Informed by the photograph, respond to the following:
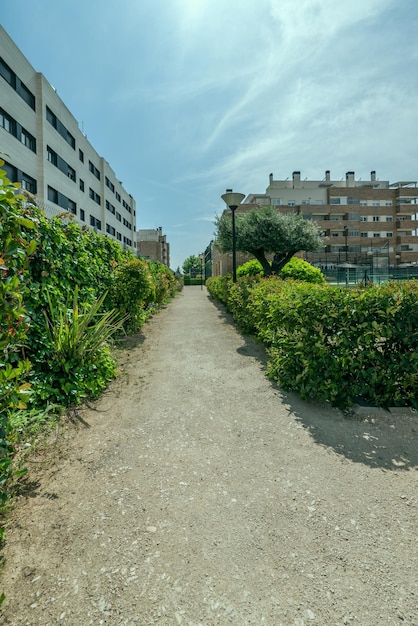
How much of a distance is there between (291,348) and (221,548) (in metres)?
2.46

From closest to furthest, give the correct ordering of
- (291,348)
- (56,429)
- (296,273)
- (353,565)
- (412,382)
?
(353,565) < (56,429) < (412,382) < (291,348) < (296,273)

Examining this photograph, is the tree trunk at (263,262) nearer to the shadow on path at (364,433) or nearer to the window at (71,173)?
the shadow on path at (364,433)

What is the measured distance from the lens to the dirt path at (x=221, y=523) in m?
1.42

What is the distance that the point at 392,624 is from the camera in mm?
1338

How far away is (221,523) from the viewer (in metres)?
1.89

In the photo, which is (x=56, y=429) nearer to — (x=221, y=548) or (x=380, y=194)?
(x=221, y=548)

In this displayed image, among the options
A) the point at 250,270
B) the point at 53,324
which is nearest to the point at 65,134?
the point at 250,270

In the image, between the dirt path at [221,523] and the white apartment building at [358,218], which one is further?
the white apartment building at [358,218]

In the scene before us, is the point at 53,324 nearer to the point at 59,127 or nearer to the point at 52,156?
the point at 52,156

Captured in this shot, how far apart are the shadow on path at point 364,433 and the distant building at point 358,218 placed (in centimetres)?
4807

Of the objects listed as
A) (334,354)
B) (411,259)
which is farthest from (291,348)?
(411,259)

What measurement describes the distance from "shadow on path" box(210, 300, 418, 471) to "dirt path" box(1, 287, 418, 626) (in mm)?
18

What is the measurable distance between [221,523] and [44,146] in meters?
26.9

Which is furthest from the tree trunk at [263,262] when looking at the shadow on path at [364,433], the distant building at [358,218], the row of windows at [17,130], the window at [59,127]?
the distant building at [358,218]
